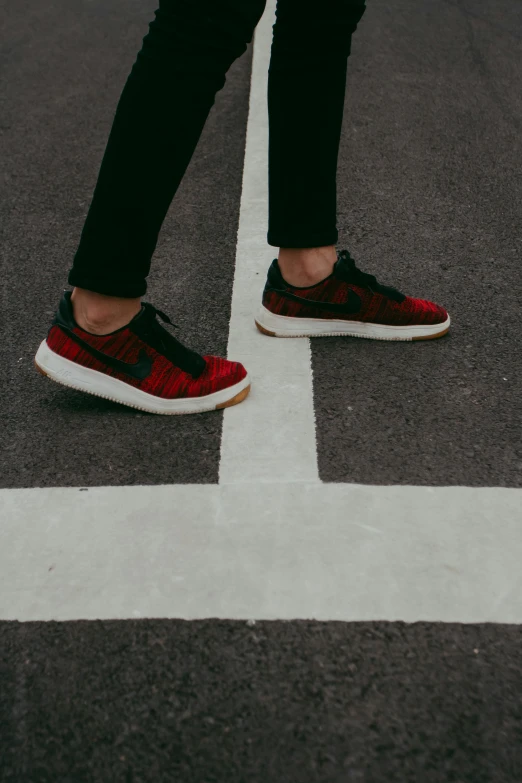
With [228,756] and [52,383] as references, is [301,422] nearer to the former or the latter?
[52,383]

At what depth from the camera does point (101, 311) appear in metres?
2.02

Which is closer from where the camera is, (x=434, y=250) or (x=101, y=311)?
(x=101, y=311)

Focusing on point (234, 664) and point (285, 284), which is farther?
point (285, 284)

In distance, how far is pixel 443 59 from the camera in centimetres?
549

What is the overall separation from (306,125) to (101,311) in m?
0.78

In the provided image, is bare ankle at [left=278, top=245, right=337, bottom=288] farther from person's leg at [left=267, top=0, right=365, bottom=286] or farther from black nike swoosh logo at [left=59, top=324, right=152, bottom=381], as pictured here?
black nike swoosh logo at [left=59, top=324, right=152, bottom=381]

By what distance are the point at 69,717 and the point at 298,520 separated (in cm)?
60

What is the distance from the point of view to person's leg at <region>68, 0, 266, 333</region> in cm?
179

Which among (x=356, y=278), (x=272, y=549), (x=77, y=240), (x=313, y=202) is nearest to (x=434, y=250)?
(x=356, y=278)

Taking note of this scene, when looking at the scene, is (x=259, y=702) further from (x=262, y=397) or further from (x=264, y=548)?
(x=262, y=397)

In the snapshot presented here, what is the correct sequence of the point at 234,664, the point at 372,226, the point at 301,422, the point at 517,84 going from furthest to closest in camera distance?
the point at 517,84 → the point at 372,226 → the point at 301,422 → the point at 234,664

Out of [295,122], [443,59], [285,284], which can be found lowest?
[443,59]

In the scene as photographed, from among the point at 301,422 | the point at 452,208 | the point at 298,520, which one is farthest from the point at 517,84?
the point at 298,520

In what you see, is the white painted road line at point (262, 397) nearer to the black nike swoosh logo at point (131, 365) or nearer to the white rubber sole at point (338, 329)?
the white rubber sole at point (338, 329)
